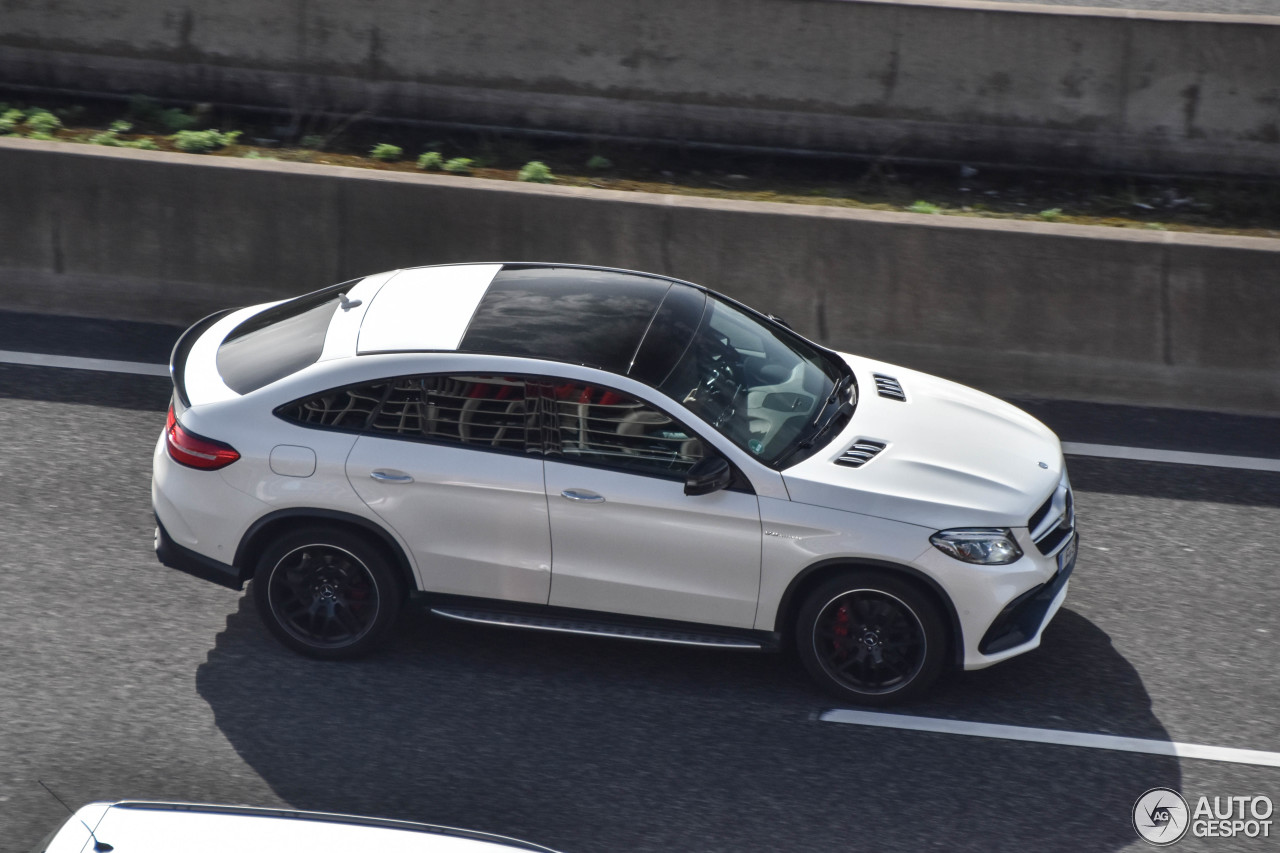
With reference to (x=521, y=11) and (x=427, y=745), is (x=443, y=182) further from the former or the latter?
(x=427, y=745)

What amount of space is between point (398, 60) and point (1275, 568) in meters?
8.53

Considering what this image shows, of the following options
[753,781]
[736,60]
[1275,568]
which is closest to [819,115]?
[736,60]

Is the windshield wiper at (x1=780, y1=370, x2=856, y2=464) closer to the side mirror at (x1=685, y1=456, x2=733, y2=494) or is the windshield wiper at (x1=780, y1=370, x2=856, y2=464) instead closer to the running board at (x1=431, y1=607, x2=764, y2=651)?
the side mirror at (x1=685, y1=456, x2=733, y2=494)

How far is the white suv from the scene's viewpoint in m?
5.87

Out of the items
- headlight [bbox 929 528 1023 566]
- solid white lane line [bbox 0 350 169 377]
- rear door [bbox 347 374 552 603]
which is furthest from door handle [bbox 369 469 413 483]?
solid white lane line [bbox 0 350 169 377]

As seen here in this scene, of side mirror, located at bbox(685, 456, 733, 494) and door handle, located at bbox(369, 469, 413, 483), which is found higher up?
side mirror, located at bbox(685, 456, 733, 494)

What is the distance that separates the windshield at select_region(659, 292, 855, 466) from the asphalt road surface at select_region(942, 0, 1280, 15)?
9333mm

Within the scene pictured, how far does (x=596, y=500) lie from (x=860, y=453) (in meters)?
1.18

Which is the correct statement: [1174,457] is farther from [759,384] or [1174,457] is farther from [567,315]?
[567,315]

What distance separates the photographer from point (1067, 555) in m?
6.28

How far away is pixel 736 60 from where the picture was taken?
12.1 meters

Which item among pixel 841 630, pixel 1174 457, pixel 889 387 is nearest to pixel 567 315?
pixel 889 387

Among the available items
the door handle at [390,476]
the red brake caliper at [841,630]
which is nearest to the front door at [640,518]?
the red brake caliper at [841,630]

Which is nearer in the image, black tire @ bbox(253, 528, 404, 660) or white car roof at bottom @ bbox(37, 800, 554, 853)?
white car roof at bottom @ bbox(37, 800, 554, 853)
